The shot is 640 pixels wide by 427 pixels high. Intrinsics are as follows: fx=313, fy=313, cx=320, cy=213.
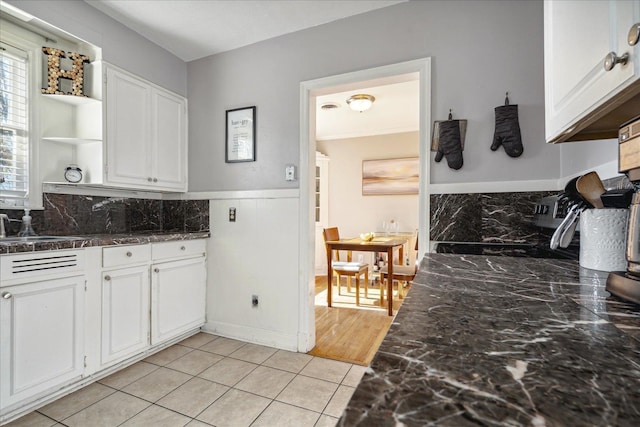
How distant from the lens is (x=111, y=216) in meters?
2.65

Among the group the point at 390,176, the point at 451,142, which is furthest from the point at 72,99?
the point at 390,176

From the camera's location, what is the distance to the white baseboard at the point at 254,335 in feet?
8.21

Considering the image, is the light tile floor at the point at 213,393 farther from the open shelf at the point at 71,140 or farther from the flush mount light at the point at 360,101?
the flush mount light at the point at 360,101

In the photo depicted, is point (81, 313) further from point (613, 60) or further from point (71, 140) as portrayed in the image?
point (613, 60)

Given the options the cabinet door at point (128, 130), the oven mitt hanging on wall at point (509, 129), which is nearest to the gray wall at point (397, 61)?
the oven mitt hanging on wall at point (509, 129)

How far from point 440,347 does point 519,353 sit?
0.10 meters

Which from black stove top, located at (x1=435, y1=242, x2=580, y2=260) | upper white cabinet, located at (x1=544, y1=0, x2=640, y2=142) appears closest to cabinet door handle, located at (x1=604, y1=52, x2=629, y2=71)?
upper white cabinet, located at (x1=544, y1=0, x2=640, y2=142)

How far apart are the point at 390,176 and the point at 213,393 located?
159 inches

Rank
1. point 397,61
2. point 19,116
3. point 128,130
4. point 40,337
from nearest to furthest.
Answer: point 40,337 < point 19,116 < point 397,61 < point 128,130

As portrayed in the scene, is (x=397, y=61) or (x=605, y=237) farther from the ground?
(x=397, y=61)

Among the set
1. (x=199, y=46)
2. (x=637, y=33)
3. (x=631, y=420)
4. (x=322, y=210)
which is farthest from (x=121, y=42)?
(x=322, y=210)

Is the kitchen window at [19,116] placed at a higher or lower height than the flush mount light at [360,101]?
lower

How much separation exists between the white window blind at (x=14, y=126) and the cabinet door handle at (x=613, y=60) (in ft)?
9.34

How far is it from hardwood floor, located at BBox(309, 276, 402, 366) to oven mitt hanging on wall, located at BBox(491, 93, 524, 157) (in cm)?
137
